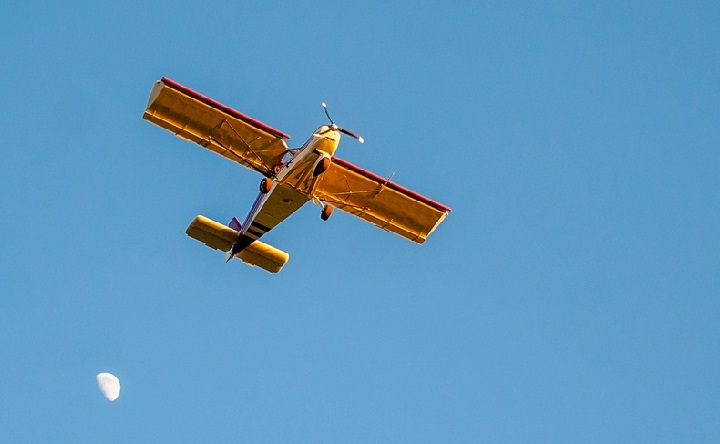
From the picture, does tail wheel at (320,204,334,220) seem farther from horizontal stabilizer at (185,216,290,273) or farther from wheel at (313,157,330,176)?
horizontal stabilizer at (185,216,290,273)

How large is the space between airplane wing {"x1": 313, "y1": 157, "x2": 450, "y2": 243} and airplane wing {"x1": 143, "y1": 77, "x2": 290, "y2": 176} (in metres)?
1.57

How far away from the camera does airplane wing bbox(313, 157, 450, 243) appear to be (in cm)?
2444

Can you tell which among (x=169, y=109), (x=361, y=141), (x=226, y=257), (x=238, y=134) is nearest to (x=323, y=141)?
(x=361, y=141)

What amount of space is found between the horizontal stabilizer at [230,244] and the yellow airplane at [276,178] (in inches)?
1.1

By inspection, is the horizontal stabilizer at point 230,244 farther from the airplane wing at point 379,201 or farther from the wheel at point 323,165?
the wheel at point 323,165

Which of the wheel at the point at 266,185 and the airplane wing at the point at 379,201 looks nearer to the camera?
the wheel at the point at 266,185

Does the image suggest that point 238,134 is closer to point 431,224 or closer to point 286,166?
point 286,166

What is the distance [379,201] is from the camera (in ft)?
83.0

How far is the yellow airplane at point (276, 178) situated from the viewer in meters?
22.7

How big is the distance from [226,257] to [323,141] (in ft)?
21.0

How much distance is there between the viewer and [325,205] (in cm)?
2339

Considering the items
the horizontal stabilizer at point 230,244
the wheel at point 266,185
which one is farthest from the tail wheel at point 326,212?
the horizontal stabilizer at point 230,244

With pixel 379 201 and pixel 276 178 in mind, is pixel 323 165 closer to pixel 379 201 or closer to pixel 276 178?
pixel 276 178

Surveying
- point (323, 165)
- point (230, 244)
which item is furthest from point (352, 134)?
point (230, 244)
